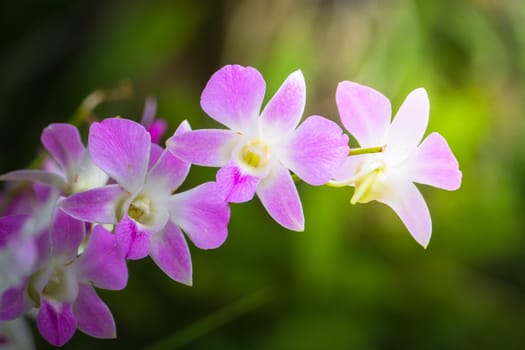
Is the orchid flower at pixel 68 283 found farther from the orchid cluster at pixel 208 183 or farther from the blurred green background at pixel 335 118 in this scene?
the blurred green background at pixel 335 118

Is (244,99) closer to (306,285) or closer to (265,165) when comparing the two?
(265,165)

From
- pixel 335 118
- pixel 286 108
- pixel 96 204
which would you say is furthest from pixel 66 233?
pixel 335 118

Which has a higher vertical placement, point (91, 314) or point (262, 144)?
point (262, 144)

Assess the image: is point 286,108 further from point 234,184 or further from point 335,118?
point 335,118

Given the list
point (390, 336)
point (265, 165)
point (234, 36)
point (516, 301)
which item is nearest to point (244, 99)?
point (265, 165)

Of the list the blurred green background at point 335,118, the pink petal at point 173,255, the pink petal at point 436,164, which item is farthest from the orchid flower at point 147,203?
the blurred green background at point 335,118

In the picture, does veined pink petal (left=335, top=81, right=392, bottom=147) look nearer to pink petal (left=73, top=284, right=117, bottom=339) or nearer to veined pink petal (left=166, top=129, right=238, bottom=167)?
veined pink petal (left=166, top=129, right=238, bottom=167)

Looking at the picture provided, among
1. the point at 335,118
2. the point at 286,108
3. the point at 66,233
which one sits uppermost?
the point at 286,108

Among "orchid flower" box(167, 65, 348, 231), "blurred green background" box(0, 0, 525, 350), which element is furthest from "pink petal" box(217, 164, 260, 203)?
"blurred green background" box(0, 0, 525, 350)

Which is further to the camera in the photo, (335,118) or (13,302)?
(335,118)
